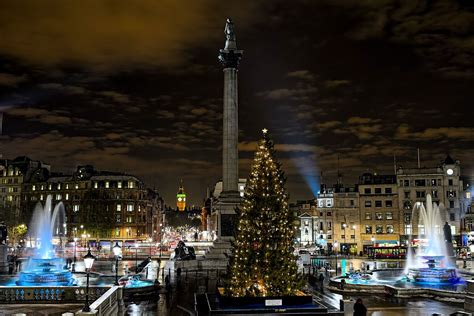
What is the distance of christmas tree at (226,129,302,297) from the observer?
27.1 meters

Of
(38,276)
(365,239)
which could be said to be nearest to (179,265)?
(38,276)

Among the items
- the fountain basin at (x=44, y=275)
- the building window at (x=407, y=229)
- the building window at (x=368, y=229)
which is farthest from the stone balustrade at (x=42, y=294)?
the building window at (x=368, y=229)

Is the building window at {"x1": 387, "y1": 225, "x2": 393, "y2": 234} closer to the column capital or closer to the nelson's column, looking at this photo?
the nelson's column

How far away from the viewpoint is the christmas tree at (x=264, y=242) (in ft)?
88.8

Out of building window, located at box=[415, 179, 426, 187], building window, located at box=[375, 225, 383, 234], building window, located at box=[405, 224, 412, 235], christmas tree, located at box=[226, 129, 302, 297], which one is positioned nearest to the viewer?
christmas tree, located at box=[226, 129, 302, 297]

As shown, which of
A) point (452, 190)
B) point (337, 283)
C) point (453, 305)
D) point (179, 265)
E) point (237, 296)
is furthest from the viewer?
point (452, 190)

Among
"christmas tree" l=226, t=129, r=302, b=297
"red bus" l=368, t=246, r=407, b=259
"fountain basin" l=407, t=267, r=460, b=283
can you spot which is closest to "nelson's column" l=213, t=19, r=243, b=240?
"fountain basin" l=407, t=267, r=460, b=283

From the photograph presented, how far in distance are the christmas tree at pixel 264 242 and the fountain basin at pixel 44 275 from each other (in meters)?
20.3

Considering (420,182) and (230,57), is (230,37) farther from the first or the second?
(420,182)

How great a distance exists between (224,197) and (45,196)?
87930 millimetres

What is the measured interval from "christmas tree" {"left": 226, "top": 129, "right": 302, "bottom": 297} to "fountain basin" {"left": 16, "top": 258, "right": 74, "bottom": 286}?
2030cm

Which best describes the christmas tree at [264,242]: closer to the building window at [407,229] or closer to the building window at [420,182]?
the building window at [407,229]

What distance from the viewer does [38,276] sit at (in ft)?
136

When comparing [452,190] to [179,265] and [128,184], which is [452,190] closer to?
[179,265]
